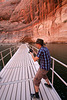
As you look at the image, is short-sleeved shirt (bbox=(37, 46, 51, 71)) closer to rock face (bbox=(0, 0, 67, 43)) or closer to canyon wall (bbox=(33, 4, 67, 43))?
canyon wall (bbox=(33, 4, 67, 43))

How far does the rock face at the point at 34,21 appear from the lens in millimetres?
18875

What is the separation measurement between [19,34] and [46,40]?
13.5 metres

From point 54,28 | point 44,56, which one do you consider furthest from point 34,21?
point 44,56

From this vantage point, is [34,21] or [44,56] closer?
[44,56]

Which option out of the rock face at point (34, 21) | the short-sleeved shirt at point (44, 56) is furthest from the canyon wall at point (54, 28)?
the short-sleeved shirt at point (44, 56)

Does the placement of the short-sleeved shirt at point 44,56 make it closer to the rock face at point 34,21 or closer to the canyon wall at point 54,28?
the canyon wall at point 54,28

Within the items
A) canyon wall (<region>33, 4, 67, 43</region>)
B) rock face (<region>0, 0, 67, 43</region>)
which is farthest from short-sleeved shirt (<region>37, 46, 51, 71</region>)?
rock face (<region>0, 0, 67, 43</region>)

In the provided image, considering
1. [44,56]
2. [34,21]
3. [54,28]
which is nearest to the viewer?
[44,56]

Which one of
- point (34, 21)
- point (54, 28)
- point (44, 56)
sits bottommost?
point (44, 56)

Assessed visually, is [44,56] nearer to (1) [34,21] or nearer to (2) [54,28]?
(2) [54,28]

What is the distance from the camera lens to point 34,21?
26.0 meters

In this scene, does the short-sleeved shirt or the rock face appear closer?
the short-sleeved shirt

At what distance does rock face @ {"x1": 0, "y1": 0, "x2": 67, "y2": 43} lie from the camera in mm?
18875

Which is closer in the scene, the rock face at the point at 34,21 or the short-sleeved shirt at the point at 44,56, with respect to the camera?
the short-sleeved shirt at the point at 44,56
